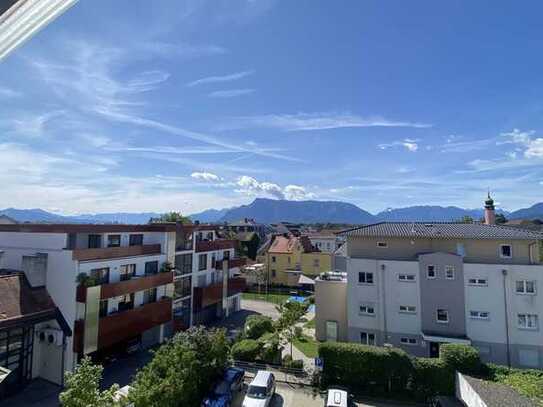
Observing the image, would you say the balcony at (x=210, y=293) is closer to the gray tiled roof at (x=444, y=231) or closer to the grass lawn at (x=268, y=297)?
the grass lawn at (x=268, y=297)

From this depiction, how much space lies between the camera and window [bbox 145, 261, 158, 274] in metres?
30.0

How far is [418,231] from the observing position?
102 feet

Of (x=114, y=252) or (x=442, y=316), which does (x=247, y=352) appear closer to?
(x=114, y=252)

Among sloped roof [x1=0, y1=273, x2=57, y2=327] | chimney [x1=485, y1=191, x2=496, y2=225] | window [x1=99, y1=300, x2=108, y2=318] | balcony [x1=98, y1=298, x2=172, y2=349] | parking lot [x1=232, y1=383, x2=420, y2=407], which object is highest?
chimney [x1=485, y1=191, x2=496, y2=225]

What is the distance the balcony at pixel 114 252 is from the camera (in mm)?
23328

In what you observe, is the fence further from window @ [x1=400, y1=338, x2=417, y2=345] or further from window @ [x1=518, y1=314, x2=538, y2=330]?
window @ [x1=518, y1=314, x2=538, y2=330]

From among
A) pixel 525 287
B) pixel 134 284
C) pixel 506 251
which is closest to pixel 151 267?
pixel 134 284

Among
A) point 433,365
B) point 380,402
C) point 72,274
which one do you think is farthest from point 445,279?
point 72,274

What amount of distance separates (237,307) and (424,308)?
2487cm

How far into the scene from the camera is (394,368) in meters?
22.7

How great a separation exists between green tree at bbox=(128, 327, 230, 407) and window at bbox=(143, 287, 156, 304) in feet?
32.8

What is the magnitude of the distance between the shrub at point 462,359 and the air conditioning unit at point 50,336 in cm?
2501

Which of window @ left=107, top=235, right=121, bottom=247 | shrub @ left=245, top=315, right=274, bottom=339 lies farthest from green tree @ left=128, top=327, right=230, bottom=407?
window @ left=107, top=235, right=121, bottom=247

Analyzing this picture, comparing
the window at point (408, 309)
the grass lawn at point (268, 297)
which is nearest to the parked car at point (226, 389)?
the window at point (408, 309)
